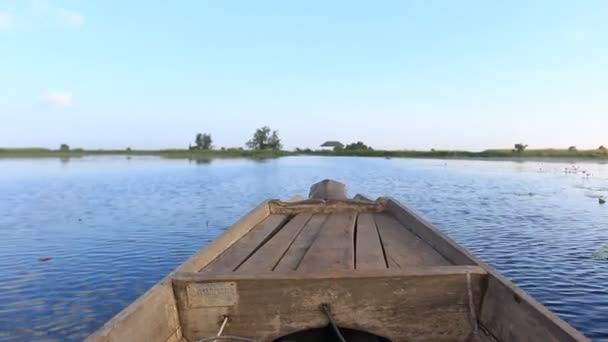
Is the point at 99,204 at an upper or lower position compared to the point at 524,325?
lower

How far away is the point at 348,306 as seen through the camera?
2.99 metres

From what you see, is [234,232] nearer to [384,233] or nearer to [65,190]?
[384,233]

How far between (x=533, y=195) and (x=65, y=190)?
28.3 m

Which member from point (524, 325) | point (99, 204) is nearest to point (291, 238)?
point (524, 325)

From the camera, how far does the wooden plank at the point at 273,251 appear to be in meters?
3.80

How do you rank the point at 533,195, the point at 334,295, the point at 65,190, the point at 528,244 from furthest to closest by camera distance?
1. the point at 65,190
2. the point at 533,195
3. the point at 528,244
4. the point at 334,295

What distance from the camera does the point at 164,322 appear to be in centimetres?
281

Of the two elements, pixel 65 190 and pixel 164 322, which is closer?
pixel 164 322

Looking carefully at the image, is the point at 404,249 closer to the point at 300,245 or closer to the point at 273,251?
the point at 300,245

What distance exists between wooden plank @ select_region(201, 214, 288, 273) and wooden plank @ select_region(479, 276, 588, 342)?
218cm

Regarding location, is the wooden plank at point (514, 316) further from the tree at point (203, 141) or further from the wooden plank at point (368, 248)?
the tree at point (203, 141)

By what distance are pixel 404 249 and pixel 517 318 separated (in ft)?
6.16

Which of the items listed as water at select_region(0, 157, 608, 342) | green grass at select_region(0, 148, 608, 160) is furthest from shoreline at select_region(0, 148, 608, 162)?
water at select_region(0, 157, 608, 342)

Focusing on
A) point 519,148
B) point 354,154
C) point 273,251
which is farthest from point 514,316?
point 354,154
